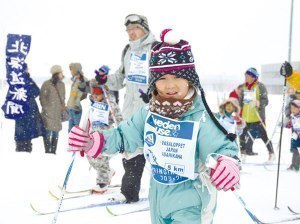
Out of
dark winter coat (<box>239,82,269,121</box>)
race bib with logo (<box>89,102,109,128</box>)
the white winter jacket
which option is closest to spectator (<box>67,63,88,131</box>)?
dark winter coat (<box>239,82,269,121</box>)

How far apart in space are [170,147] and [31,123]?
6.23 metres

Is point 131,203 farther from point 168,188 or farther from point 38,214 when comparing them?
point 168,188

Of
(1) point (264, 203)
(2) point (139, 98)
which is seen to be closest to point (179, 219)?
(2) point (139, 98)

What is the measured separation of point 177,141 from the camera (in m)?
2.16

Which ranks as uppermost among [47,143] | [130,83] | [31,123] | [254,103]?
[130,83]

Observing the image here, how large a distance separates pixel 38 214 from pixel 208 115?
264 cm

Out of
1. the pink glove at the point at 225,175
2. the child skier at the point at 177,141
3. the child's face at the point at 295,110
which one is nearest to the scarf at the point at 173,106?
the child skier at the point at 177,141

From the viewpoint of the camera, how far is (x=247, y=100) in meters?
7.89

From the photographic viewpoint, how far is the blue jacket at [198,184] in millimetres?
2082

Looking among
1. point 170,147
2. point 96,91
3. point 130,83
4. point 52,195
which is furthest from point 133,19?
point 52,195

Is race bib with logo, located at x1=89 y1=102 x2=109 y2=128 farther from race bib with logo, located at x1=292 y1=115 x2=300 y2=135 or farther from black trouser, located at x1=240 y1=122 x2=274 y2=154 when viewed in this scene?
black trouser, located at x1=240 y1=122 x2=274 y2=154

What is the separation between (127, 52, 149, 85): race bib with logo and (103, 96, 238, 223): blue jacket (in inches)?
73.3

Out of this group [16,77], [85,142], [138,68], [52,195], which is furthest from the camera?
[16,77]

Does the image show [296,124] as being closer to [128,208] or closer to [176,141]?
[128,208]
